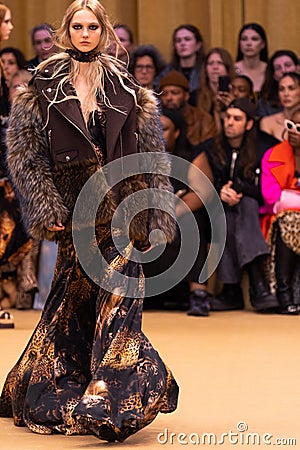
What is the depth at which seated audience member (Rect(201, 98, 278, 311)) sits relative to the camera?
24.3 ft

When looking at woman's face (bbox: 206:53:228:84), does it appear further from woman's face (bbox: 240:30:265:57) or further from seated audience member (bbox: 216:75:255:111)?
woman's face (bbox: 240:30:265:57)

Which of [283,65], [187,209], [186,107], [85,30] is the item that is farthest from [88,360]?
[283,65]

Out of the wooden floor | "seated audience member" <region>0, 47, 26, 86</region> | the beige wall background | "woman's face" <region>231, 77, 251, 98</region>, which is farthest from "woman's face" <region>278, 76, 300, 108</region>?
"seated audience member" <region>0, 47, 26, 86</region>

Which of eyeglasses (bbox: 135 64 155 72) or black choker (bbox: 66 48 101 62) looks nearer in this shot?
black choker (bbox: 66 48 101 62)

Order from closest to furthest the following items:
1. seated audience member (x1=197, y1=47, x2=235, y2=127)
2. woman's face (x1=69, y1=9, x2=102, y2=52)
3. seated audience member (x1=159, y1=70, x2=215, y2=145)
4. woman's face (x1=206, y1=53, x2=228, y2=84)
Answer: woman's face (x1=69, y1=9, x2=102, y2=52), seated audience member (x1=159, y1=70, x2=215, y2=145), seated audience member (x1=197, y1=47, x2=235, y2=127), woman's face (x1=206, y1=53, x2=228, y2=84)

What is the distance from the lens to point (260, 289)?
24.2 feet

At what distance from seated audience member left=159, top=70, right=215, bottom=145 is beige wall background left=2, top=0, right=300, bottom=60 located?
1500 millimetres

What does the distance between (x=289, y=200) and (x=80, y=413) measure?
383cm

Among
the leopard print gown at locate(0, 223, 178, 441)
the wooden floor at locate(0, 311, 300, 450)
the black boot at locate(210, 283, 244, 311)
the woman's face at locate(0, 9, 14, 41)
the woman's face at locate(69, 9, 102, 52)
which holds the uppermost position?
the woman's face at locate(0, 9, 14, 41)

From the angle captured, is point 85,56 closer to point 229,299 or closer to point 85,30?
point 85,30

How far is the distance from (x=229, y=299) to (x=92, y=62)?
3646 mm

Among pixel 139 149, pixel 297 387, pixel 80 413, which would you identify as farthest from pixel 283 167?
pixel 80 413

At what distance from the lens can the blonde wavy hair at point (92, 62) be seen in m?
4.09

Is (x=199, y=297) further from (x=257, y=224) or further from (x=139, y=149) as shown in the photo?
(x=139, y=149)
